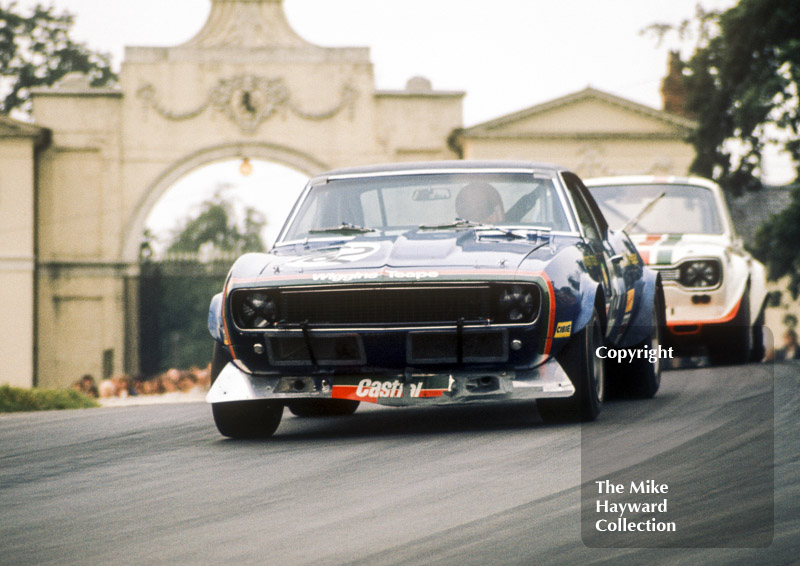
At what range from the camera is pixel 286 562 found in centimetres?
373

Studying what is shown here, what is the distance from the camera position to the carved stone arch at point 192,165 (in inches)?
1524

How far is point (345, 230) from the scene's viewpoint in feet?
23.9

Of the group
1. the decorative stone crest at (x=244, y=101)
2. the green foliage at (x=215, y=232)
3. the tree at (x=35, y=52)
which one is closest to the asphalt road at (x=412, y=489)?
the decorative stone crest at (x=244, y=101)

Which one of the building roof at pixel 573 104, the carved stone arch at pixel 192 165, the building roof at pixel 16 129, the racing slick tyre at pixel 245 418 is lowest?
the racing slick tyre at pixel 245 418

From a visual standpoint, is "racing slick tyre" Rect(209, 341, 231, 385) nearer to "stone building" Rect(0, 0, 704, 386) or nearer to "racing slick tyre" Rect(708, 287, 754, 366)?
"racing slick tyre" Rect(708, 287, 754, 366)

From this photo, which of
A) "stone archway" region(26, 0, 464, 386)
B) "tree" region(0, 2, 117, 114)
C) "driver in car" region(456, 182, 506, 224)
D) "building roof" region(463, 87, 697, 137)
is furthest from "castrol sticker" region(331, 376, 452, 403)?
"tree" region(0, 2, 117, 114)

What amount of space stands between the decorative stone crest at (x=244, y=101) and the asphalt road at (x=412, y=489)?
31813 mm

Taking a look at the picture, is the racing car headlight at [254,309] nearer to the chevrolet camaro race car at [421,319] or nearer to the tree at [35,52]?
the chevrolet camaro race car at [421,319]

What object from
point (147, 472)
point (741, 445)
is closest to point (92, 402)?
point (147, 472)

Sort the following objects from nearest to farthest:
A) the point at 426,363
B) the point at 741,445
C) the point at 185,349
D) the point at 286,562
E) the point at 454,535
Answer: the point at 286,562 < the point at 454,535 < the point at 741,445 < the point at 426,363 < the point at 185,349

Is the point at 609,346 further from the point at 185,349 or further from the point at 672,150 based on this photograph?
the point at 185,349

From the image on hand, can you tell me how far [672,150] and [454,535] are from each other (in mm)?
38163

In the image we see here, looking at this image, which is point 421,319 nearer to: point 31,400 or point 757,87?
point 31,400

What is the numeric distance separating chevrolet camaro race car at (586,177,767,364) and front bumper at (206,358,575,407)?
5683 mm
